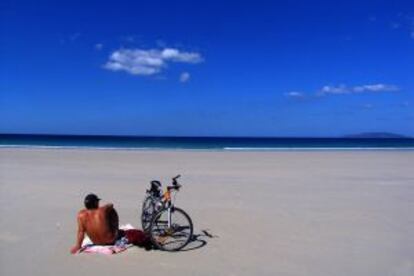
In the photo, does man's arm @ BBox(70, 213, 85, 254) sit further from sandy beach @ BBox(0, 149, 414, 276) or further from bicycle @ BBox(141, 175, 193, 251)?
bicycle @ BBox(141, 175, 193, 251)

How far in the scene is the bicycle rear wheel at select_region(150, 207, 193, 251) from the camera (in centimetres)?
719

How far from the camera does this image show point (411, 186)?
1566 cm

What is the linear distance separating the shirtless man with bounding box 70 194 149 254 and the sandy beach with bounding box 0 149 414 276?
0.35m

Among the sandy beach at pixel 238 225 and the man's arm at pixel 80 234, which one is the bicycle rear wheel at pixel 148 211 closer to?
the sandy beach at pixel 238 225

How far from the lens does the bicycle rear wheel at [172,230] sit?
719cm

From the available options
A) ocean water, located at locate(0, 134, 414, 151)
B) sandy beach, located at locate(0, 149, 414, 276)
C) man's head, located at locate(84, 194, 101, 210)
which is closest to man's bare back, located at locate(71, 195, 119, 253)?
man's head, located at locate(84, 194, 101, 210)

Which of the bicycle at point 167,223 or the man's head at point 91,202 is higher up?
the man's head at point 91,202

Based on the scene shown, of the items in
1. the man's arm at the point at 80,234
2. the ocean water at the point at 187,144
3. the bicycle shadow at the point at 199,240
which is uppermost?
the ocean water at the point at 187,144

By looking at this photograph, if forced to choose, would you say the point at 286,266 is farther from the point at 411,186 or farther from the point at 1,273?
the point at 411,186

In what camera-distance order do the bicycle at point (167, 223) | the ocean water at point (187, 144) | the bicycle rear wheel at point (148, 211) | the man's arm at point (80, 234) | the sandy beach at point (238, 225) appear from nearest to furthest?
the sandy beach at point (238, 225) → the man's arm at point (80, 234) → the bicycle at point (167, 223) → the bicycle rear wheel at point (148, 211) → the ocean water at point (187, 144)

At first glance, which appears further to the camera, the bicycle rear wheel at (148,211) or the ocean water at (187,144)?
the ocean water at (187,144)

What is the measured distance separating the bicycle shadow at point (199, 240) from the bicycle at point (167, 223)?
6.0 inches

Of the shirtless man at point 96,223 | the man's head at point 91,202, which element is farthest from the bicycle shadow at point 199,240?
the man's head at point 91,202

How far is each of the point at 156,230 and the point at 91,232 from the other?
0.98 m
